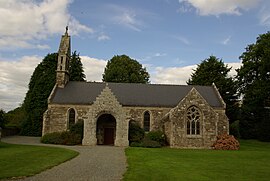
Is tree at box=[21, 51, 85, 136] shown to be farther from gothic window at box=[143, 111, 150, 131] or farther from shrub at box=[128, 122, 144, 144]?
shrub at box=[128, 122, 144, 144]

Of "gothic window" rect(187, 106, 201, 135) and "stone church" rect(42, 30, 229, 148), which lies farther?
"gothic window" rect(187, 106, 201, 135)

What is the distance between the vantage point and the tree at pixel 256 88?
4150 cm

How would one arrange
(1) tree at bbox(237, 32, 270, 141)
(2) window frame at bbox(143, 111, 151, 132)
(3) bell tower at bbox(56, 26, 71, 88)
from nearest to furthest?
(2) window frame at bbox(143, 111, 151, 132) → (3) bell tower at bbox(56, 26, 71, 88) → (1) tree at bbox(237, 32, 270, 141)

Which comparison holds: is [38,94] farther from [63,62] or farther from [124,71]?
[124,71]

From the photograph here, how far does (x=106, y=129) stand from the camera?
35.3 meters

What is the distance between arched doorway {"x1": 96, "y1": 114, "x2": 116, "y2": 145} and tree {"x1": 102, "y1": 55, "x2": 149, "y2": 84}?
76.4 feet

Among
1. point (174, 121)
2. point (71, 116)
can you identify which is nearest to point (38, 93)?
point (71, 116)

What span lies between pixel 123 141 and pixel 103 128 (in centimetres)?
469

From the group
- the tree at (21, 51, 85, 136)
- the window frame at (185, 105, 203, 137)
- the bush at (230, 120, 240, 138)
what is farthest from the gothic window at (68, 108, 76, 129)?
the bush at (230, 120, 240, 138)

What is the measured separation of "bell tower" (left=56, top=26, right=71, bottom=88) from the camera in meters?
40.0

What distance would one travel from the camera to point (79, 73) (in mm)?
58344

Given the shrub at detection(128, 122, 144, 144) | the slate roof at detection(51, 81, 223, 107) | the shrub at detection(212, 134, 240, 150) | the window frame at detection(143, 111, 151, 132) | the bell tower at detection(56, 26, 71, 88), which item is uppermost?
the bell tower at detection(56, 26, 71, 88)

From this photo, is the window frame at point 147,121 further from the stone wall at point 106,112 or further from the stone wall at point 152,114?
the stone wall at point 106,112

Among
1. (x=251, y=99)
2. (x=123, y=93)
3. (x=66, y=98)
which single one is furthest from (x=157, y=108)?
(x=251, y=99)
